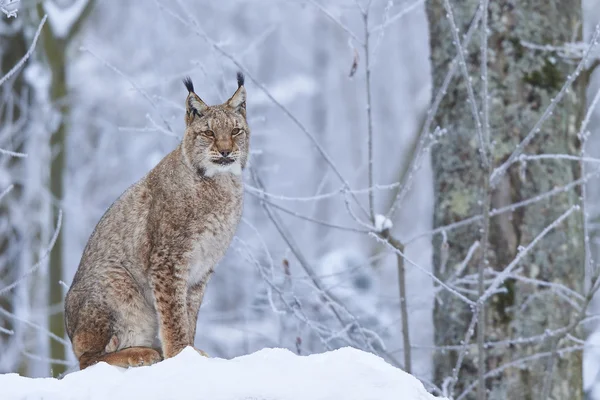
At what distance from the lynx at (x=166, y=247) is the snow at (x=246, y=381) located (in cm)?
73

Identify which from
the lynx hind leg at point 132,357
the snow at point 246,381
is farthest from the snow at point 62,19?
the snow at point 246,381

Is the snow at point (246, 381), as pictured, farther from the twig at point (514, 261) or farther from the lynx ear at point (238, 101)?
the lynx ear at point (238, 101)

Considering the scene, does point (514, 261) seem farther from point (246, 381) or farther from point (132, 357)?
point (132, 357)

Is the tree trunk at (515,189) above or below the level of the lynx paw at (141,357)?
above

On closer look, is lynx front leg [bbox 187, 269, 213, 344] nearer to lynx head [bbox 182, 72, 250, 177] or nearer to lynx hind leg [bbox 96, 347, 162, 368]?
lynx hind leg [bbox 96, 347, 162, 368]

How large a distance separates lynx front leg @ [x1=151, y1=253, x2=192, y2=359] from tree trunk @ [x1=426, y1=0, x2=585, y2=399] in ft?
4.96

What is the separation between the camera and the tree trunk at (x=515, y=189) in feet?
15.3

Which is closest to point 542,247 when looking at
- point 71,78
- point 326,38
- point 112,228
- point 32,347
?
point 112,228

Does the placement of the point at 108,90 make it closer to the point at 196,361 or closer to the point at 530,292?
the point at 530,292

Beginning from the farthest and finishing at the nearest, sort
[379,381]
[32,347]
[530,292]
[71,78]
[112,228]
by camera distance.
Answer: [71,78]
[32,347]
[530,292]
[112,228]
[379,381]

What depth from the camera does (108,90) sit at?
48.8 ft

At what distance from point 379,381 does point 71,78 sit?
12.6 m

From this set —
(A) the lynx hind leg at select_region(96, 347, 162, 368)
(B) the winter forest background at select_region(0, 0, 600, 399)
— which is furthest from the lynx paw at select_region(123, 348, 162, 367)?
(B) the winter forest background at select_region(0, 0, 600, 399)

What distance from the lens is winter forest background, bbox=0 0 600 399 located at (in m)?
4.21
